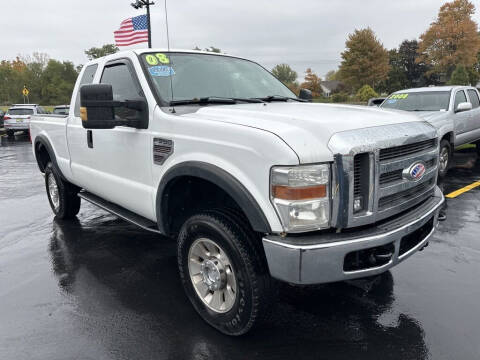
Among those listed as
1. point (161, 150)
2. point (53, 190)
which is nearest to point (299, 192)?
point (161, 150)

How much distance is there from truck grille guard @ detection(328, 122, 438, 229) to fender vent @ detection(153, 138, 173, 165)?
1275 millimetres

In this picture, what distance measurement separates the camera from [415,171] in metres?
2.89

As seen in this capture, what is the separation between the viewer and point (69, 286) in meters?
3.81

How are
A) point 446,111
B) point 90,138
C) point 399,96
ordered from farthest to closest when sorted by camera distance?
point 399,96 < point 446,111 < point 90,138

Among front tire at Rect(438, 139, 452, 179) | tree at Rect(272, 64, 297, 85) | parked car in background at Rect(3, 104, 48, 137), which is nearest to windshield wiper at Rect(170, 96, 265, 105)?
front tire at Rect(438, 139, 452, 179)

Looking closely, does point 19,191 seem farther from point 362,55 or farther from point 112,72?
point 362,55

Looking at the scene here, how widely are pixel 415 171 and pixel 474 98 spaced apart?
8614 mm

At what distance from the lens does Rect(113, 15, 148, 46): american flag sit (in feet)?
44.4

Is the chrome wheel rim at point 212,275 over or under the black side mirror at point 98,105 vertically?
under

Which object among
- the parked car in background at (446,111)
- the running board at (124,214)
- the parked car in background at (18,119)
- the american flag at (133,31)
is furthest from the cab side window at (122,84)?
the parked car in background at (18,119)

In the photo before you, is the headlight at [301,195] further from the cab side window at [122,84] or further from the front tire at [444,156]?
the front tire at [444,156]

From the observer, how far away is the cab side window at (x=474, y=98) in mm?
9781

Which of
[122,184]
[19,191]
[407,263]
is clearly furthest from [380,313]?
[19,191]

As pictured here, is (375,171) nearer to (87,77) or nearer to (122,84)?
(122,84)
